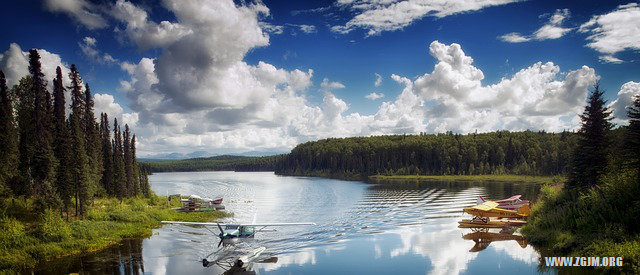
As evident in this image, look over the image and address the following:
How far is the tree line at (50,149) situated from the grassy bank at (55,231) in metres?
1.70

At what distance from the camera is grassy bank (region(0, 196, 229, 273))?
25266 millimetres

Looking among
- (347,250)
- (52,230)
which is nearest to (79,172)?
(52,230)

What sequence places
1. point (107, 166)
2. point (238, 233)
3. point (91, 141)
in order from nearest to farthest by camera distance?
point (238, 233)
point (91, 141)
point (107, 166)

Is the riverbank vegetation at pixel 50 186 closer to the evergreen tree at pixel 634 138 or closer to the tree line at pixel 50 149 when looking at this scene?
the tree line at pixel 50 149

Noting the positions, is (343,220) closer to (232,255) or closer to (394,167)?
(232,255)

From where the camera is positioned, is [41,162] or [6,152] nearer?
[6,152]

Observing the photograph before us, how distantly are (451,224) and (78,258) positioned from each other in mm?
33861

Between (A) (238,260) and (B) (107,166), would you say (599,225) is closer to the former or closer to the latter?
(A) (238,260)

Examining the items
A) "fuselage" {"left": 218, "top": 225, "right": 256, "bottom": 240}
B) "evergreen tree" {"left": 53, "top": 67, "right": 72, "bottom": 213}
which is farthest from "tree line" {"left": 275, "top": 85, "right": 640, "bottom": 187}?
"evergreen tree" {"left": 53, "top": 67, "right": 72, "bottom": 213}

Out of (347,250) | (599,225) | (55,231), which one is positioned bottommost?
(347,250)

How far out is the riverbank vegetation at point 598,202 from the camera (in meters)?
21.7

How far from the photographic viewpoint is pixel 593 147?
32.8 m

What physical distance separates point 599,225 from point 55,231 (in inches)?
1524

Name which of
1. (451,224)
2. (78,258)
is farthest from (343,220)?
(78,258)
